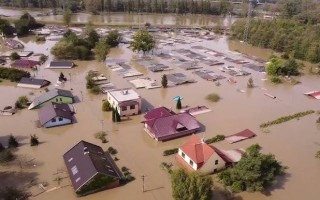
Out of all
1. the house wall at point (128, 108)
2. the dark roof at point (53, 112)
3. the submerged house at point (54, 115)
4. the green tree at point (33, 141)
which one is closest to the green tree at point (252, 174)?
the house wall at point (128, 108)

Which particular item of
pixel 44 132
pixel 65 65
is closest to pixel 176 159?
pixel 44 132

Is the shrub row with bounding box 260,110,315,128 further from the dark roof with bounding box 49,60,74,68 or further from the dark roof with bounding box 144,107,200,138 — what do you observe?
the dark roof with bounding box 49,60,74,68

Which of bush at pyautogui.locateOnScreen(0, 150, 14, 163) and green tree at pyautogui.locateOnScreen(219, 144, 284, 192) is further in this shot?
bush at pyautogui.locateOnScreen(0, 150, 14, 163)

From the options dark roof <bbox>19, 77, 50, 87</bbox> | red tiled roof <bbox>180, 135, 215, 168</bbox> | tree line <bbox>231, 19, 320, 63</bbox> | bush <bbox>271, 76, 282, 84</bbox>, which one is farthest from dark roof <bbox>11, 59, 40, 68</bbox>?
tree line <bbox>231, 19, 320, 63</bbox>

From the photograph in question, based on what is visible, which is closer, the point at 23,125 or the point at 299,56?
the point at 23,125

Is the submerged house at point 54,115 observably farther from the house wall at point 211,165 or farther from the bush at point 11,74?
the house wall at point 211,165

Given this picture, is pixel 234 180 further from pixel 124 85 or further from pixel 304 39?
pixel 304 39
